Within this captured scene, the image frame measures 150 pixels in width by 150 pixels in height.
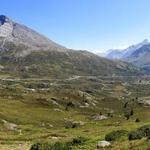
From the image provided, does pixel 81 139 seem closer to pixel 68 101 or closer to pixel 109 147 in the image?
pixel 109 147

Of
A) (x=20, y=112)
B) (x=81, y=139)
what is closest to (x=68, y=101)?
(x=20, y=112)

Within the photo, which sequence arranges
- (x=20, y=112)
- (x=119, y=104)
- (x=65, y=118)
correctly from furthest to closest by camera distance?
(x=119, y=104)
(x=65, y=118)
(x=20, y=112)

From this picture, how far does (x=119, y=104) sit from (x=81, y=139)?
6329 inches

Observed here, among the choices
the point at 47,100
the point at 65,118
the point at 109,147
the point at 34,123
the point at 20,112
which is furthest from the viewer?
the point at 47,100

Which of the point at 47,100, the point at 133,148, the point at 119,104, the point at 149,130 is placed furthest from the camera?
the point at 119,104

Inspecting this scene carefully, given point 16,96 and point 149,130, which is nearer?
point 149,130

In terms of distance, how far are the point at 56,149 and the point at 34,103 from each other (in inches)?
4574

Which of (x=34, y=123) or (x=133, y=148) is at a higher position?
(x=133, y=148)

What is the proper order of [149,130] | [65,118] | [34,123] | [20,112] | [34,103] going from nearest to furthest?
1. [149,130]
2. [34,123]
3. [20,112]
4. [65,118]
5. [34,103]

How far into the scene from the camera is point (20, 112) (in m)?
111

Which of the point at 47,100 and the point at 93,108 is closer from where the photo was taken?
the point at 47,100

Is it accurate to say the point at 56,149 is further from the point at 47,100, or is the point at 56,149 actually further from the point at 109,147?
the point at 47,100

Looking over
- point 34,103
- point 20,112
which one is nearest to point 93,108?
point 34,103

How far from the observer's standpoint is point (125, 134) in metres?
36.4
